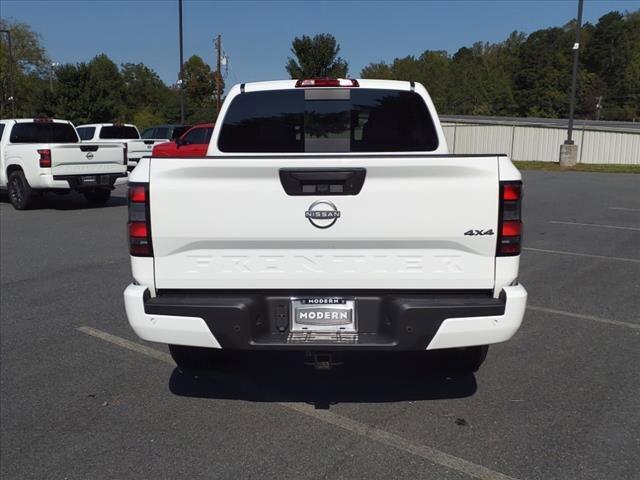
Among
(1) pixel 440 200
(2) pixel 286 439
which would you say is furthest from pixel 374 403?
(1) pixel 440 200

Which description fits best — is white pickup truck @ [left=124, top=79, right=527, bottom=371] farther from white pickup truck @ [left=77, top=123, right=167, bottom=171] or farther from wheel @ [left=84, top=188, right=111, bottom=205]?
white pickup truck @ [left=77, top=123, right=167, bottom=171]

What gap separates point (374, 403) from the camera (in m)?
3.89

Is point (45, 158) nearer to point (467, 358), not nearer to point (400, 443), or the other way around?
point (467, 358)

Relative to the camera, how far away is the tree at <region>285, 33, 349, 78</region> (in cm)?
3591

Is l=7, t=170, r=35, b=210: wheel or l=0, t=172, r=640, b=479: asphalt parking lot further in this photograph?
l=7, t=170, r=35, b=210: wheel

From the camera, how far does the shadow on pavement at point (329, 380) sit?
4.00 m

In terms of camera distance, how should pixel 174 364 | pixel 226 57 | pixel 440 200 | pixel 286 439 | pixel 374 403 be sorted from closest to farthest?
pixel 440 200, pixel 286 439, pixel 374 403, pixel 174 364, pixel 226 57

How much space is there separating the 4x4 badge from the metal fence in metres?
33.0

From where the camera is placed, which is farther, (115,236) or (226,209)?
(115,236)

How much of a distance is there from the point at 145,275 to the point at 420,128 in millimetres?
2461

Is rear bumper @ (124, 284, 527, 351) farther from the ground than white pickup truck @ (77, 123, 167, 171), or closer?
closer

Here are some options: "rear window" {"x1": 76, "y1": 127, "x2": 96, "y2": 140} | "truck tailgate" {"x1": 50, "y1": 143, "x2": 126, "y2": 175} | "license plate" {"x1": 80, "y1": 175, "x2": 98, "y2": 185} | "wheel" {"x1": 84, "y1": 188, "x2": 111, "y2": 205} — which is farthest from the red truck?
"license plate" {"x1": 80, "y1": 175, "x2": 98, "y2": 185}

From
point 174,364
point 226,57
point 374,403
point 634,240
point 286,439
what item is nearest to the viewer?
point 286,439

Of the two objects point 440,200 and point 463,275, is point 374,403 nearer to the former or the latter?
point 463,275
